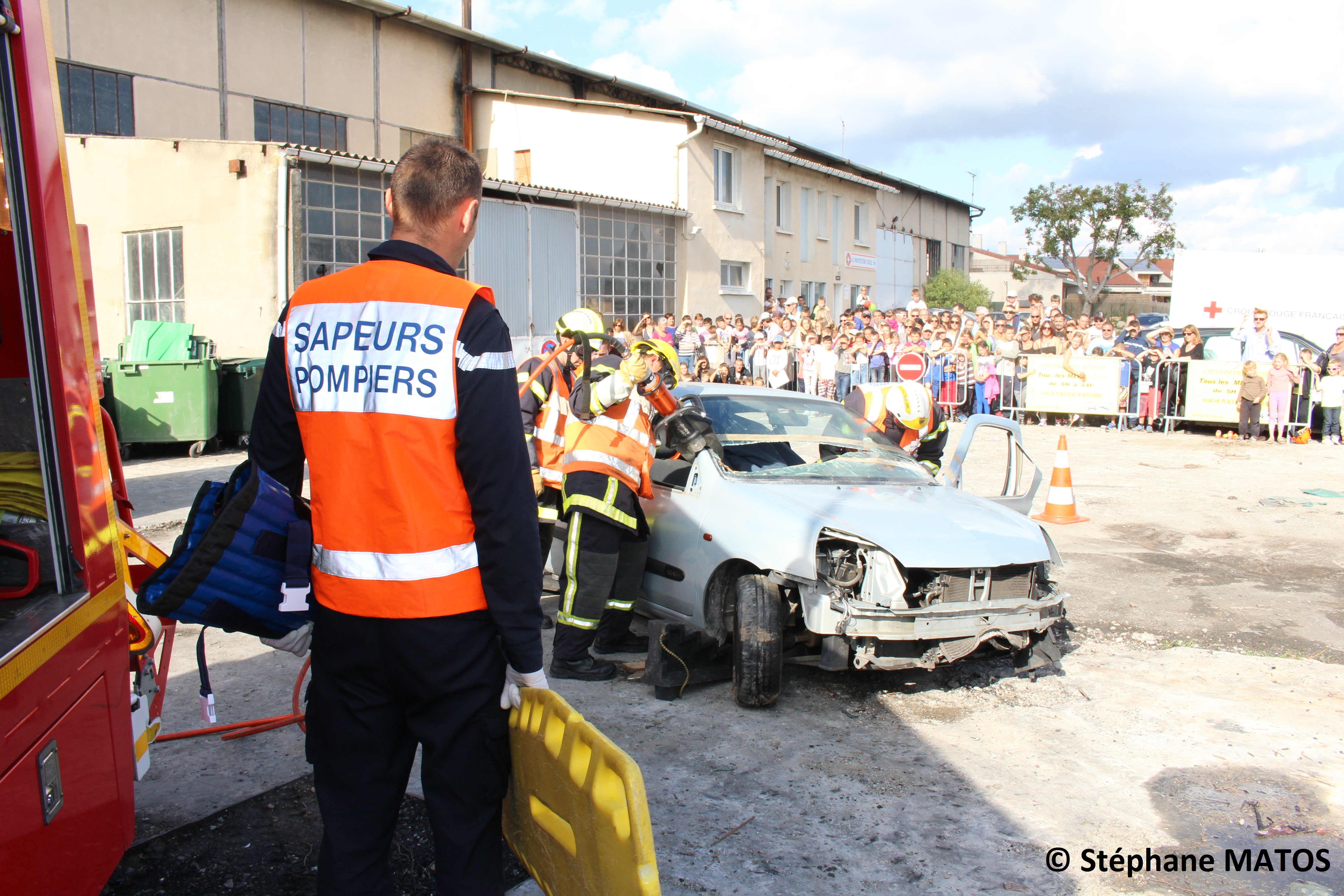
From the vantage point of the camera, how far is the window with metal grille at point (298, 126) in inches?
706

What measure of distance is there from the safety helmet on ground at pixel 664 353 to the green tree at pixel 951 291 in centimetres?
3504

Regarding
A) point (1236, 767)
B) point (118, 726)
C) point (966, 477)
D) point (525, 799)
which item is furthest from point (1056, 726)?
point (966, 477)

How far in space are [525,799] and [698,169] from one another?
21513mm

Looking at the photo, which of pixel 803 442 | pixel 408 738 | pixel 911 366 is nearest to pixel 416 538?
pixel 408 738

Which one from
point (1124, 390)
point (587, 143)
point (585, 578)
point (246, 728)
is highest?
point (587, 143)

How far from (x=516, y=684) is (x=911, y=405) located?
4799 mm

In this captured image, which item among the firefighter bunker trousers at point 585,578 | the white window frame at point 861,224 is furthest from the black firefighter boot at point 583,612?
the white window frame at point 861,224

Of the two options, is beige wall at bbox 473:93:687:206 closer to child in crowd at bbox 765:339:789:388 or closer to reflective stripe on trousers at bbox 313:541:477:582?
child in crowd at bbox 765:339:789:388

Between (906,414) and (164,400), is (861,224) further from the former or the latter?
(906,414)

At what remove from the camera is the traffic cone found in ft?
28.1

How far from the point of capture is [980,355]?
16406mm

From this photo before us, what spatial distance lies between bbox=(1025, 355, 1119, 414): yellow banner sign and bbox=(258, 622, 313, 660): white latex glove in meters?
15.2

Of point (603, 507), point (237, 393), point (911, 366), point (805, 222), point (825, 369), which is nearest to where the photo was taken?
point (603, 507)

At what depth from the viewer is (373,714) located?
7.23 ft
